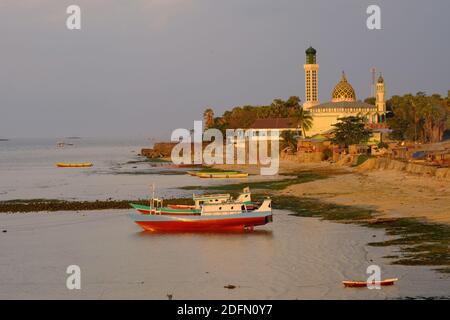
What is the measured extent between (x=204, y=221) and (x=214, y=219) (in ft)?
2.09

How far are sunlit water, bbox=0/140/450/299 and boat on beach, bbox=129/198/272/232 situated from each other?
2.76 feet

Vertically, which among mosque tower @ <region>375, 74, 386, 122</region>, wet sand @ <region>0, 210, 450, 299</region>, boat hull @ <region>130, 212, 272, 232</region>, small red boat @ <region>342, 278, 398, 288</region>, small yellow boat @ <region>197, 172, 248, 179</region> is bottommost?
wet sand @ <region>0, 210, 450, 299</region>

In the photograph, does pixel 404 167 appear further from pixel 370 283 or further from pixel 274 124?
pixel 274 124

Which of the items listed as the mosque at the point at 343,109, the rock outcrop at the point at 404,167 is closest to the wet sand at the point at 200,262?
the rock outcrop at the point at 404,167

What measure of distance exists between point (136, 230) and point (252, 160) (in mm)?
73372

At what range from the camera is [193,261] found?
3850 cm

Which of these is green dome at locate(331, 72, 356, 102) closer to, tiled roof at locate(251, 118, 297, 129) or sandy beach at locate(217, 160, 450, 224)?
tiled roof at locate(251, 118, 297, 129)

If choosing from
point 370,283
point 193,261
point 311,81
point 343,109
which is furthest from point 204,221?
point 311,81

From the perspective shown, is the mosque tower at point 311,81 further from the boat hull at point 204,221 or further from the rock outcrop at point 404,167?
the boat hull at point 204,221

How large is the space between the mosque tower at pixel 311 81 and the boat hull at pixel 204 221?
356 ft

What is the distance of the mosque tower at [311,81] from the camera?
15550cm

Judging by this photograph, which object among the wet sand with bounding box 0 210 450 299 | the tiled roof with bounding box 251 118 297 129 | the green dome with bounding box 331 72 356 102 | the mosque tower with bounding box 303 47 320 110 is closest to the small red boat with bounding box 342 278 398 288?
the wet sand with bounding box 0 210 450 299

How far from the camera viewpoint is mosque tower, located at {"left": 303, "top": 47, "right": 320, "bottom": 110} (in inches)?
6122
